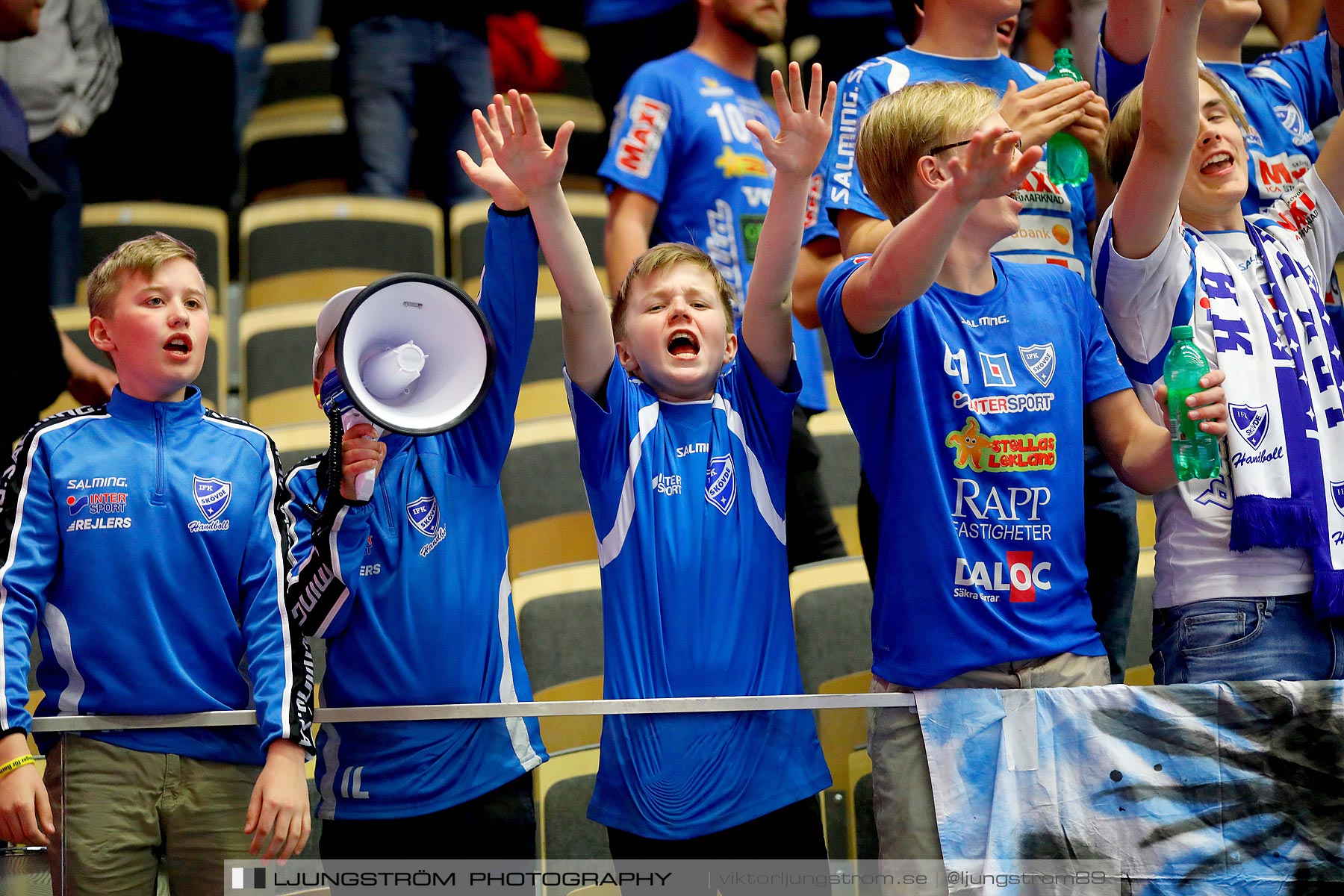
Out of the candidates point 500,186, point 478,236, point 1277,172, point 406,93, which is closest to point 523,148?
point 500,186

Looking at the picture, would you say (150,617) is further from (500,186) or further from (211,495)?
(500,186)

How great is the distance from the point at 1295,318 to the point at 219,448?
190cm

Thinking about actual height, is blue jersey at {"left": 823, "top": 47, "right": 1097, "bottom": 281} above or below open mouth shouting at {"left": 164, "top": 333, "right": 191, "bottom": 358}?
above

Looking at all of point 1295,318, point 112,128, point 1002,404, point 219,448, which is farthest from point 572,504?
point 112,128

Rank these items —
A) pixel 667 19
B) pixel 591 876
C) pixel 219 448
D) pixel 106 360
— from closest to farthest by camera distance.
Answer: pixel 591 876 → pixel 219 448 → pixel 106 360 → pixel 667 19

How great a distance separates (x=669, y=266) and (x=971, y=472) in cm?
66

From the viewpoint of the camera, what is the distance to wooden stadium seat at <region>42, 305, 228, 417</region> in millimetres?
3768

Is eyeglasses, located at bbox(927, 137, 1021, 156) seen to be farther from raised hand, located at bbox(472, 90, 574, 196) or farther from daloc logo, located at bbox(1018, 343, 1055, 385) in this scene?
raised hand, located at bbox(472, 90, 574, 196)

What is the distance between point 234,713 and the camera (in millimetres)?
1996

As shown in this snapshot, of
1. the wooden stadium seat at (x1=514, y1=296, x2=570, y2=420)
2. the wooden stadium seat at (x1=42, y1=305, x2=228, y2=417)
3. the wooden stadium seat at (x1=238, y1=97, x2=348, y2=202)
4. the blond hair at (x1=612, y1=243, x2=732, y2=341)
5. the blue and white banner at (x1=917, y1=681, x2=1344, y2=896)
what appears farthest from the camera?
the wooden stadium seat at (x1=238, y1=97, x2=348, y2=202)

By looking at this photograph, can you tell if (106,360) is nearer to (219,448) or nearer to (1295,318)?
(219,448)

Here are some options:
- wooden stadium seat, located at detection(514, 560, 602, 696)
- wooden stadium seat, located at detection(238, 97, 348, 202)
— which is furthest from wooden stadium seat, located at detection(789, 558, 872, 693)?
wooden stadium seat, located at detection(238, 97, 348, 202)

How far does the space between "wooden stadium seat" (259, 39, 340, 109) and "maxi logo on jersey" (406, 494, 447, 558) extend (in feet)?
12.6

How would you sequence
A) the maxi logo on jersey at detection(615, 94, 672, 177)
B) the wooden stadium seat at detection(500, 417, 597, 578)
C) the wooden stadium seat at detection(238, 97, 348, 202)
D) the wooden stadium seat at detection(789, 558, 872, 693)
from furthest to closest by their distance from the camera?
the wooden stadium seat at detection(238, 97, 348, 202) → the wooden stadium seat at detection(500, 417, 597, 578) → the maxi logo on jersey at detection(615, 94, 672, 177) → the wooden stadium seat at detection(789, 558, 872, 693)
